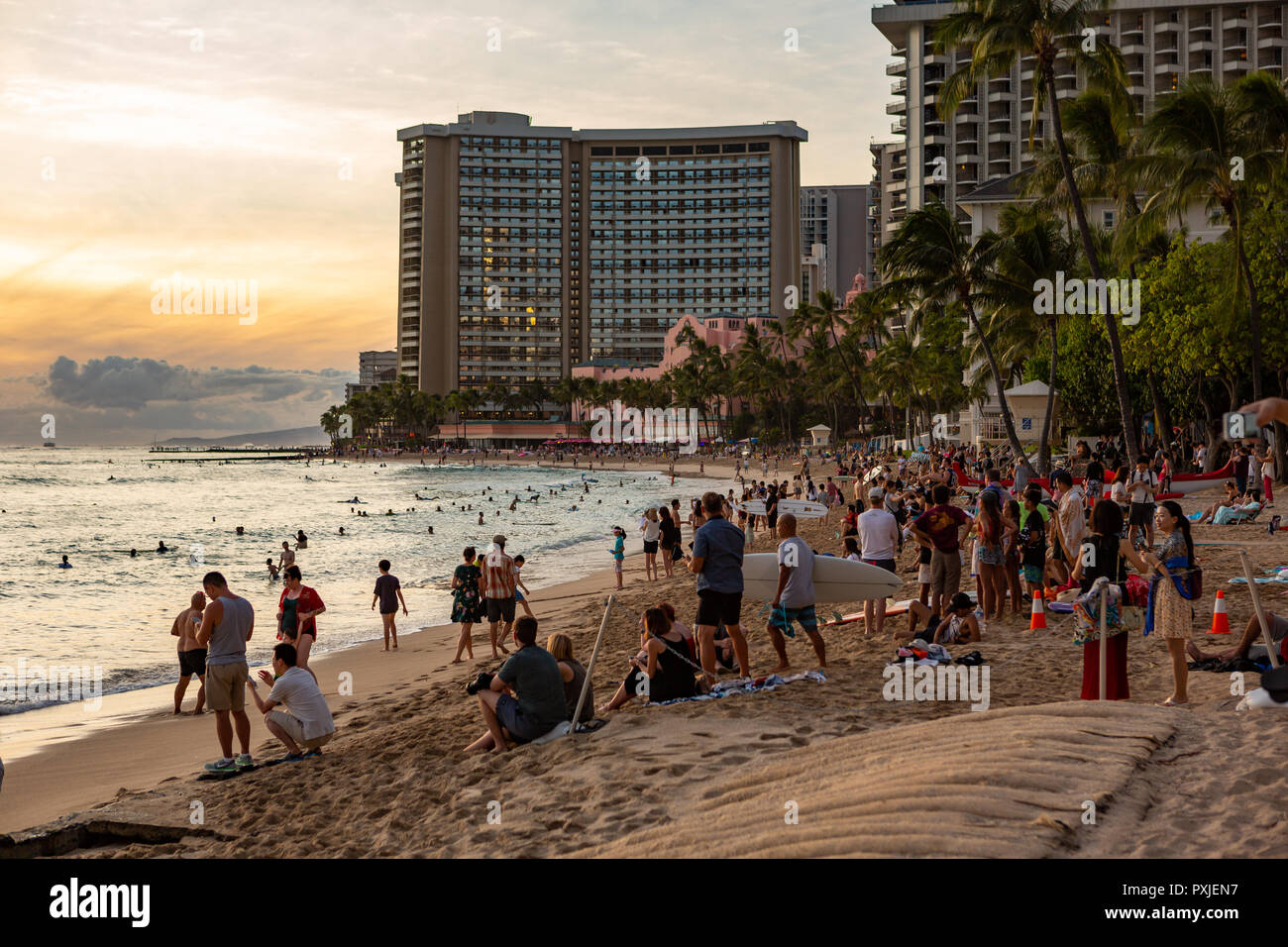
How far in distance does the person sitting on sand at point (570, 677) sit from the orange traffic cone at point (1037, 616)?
525 cm

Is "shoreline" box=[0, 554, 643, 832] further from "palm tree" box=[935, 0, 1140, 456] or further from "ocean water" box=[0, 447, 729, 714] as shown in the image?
"palm tree" box=[935, 0, 1140, 456]

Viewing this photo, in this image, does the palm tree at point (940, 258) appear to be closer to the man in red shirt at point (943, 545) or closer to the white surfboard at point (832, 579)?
the man in red shirt at point (943, 545)

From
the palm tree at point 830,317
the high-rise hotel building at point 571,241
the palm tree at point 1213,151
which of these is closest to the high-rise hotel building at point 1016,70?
the palm tree at point 830,317

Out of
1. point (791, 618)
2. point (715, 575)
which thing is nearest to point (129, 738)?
point (715, 575)

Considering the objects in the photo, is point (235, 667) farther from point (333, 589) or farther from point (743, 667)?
point (333, 589)

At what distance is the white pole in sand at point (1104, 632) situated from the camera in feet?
23.3

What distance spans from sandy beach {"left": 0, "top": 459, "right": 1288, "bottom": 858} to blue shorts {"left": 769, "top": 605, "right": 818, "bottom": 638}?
1.86ft

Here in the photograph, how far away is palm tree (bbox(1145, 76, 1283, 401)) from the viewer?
76.3ft

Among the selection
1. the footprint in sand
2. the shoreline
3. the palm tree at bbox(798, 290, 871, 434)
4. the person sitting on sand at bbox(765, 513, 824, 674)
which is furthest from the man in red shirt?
the palm tree at bbox(798, 290, 871, 434)

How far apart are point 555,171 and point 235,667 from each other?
177417mm

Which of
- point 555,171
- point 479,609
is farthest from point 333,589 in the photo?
point 555,171

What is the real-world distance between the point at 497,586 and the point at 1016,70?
340ft
